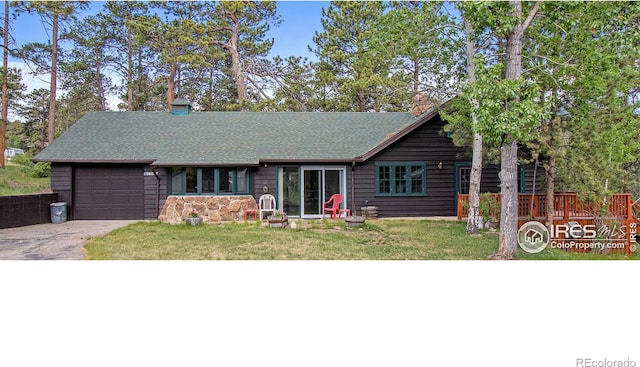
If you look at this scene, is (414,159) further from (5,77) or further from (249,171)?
(5,77)

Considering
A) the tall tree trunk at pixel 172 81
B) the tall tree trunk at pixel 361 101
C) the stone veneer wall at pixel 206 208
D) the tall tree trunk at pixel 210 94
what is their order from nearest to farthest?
the stone veneer wall at pixel 206 208, the tall tree trunk at pixel 361 101, the tall tree trunk at pixel 210 94, the tall tree trunk at pixel 172 81

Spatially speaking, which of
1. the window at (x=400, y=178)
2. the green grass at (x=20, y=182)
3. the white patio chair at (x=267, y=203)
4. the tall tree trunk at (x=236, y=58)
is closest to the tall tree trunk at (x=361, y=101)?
the tall tree trunk at (x=236, y=58)

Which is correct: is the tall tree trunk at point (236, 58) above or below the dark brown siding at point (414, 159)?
above

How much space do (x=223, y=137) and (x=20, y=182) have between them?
7.93 m

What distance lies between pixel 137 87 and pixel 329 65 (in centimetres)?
967

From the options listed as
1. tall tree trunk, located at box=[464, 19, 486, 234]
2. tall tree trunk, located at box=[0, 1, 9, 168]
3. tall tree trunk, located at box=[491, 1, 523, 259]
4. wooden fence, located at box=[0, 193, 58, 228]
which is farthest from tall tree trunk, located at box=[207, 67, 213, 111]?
tall tree trunk, located at box=[491, 1, 523, 259]

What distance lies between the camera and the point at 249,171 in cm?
1043

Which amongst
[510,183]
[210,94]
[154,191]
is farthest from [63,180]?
[510,183]

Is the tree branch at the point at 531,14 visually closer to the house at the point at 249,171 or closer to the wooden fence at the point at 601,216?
the wooden fence at the point at 601,216

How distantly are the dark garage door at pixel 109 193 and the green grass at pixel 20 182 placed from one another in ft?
8.93

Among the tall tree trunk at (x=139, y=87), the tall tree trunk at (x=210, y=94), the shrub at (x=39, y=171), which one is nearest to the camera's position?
the shrub at (x=39, y=171)

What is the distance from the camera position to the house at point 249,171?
1013 centimetres

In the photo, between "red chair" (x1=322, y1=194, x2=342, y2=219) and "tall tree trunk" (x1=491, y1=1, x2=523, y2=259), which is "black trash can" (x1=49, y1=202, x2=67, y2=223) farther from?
"tall tree trunk" (x1=491, y1=1, x2=523, y2=259)
